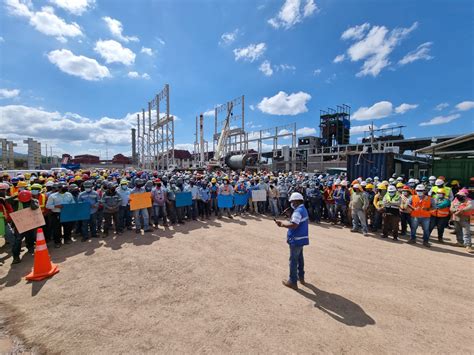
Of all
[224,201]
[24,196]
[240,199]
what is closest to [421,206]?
[240,199]

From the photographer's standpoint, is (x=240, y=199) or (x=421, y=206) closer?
(x=421, y=206)

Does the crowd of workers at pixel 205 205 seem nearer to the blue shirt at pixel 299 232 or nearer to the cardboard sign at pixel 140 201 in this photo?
the cardboard sign at pixel 140 201

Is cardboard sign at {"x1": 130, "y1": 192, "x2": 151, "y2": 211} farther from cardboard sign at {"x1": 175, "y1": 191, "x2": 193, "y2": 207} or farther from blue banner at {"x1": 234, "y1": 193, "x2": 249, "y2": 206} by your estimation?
blue banner at {"x1": 234, "y1": 193, "x2": 249, "y2": 206}

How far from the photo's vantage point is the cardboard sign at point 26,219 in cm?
507

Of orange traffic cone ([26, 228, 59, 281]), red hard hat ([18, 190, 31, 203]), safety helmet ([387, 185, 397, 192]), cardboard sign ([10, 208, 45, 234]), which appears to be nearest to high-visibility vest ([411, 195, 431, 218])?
safety helmet ([387, 185, 397, 192])

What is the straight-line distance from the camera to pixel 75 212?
6.41 meters

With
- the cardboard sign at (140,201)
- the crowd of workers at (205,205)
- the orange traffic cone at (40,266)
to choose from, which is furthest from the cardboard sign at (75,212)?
the orange traffic cone at (40,266)

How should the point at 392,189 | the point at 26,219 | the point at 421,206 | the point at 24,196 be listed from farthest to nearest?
1. the point at 392,189
2. the point at 421,206
3. the point at 24,196
4. the point at 26,219

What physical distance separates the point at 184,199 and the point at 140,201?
179 centimetres

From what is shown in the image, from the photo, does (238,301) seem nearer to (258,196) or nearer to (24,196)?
(24,196)

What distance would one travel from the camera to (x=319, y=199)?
372 inches

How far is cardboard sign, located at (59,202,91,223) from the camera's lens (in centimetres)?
625

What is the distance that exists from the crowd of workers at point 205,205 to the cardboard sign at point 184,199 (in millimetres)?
159

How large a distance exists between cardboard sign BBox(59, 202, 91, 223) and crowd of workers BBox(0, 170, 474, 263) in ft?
0.50
